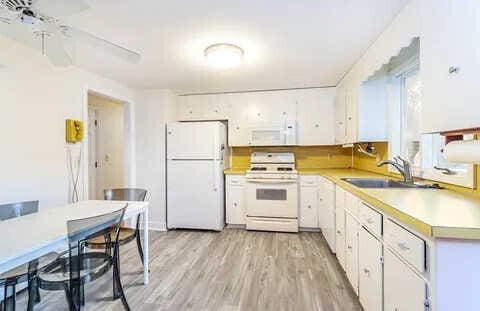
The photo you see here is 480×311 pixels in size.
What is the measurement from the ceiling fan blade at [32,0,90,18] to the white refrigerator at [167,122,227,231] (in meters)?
2.42

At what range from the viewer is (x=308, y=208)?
11.9 feet

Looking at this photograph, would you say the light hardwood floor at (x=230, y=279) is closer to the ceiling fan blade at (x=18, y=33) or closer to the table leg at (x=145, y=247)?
the table leg at (x=145, y=247)

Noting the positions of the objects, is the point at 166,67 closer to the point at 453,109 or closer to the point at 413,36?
the point at 413,36

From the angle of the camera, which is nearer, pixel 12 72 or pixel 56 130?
pixel 12 72

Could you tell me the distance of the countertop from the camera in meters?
0.91

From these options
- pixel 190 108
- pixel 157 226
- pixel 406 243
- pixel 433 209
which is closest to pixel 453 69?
pixel 433 209

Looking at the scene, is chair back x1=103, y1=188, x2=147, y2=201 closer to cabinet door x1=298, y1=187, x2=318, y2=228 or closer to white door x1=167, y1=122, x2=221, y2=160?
white door x1=167, y1=122, x2=221, y2=160

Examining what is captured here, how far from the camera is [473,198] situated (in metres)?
1.41

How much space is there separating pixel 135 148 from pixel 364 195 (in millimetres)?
3463

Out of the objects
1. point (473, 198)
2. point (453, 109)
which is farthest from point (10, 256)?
point (473, 198)

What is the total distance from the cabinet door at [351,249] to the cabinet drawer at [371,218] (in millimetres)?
196

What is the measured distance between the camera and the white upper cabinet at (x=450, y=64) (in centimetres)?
106

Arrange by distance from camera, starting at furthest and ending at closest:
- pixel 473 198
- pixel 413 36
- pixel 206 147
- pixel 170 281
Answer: pixel 206 147, pixel 170 281, pixel 413 36, pixel 473 198

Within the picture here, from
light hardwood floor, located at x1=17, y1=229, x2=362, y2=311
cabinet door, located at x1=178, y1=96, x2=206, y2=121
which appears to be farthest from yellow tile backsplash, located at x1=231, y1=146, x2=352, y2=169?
light hardwood floor, located at x1=17, y1=229, x2=362, y2=311
